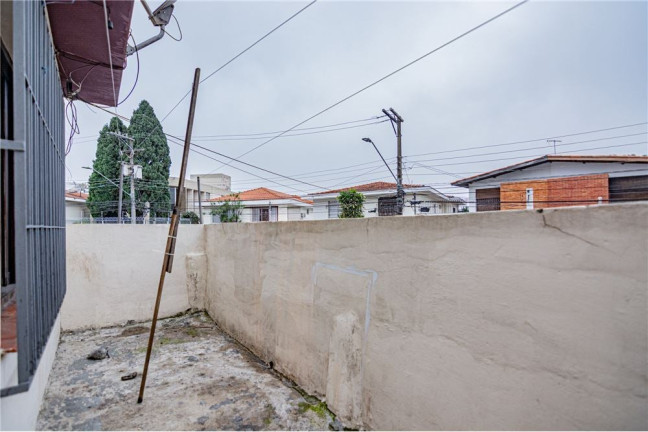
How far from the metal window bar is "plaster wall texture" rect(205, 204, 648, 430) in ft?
6.61

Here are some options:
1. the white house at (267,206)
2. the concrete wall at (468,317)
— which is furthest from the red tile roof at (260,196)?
the concrete wall at (468,317)

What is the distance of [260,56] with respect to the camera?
22.6 ft

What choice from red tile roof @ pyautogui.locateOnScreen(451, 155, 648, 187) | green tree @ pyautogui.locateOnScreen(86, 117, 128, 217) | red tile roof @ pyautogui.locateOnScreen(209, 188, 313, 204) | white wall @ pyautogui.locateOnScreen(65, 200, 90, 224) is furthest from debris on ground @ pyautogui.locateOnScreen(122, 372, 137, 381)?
white wall @ pyautogui.locateOnScreen(65, 200, 90, 224)

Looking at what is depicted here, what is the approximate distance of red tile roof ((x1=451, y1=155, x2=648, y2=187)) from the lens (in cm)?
720

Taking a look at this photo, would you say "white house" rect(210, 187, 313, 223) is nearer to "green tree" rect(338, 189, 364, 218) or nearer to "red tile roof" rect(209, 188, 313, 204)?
"red tile roof" rect(209, 188, 313, 204)

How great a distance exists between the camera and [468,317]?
1.81m

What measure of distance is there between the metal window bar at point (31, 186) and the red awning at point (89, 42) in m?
0.50

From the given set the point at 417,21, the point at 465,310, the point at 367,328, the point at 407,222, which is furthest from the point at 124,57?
the point at 417,21

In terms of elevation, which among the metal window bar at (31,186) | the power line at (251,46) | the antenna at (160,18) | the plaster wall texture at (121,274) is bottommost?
the plaster wall texture at (121,274)

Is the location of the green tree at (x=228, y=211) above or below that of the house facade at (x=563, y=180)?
below

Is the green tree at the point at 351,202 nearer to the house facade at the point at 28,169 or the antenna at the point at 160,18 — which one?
the antenna at the point at 160,18

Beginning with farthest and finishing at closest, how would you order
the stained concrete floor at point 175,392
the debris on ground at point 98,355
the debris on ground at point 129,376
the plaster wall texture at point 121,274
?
the plaster wall texture at point 121,274, the debris on ground at point 98,355, the debris on ground at point 129,376, the stained concrete floor at point 175,392

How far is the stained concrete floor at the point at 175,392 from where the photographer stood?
2.76 meters

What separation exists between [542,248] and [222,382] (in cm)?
337
